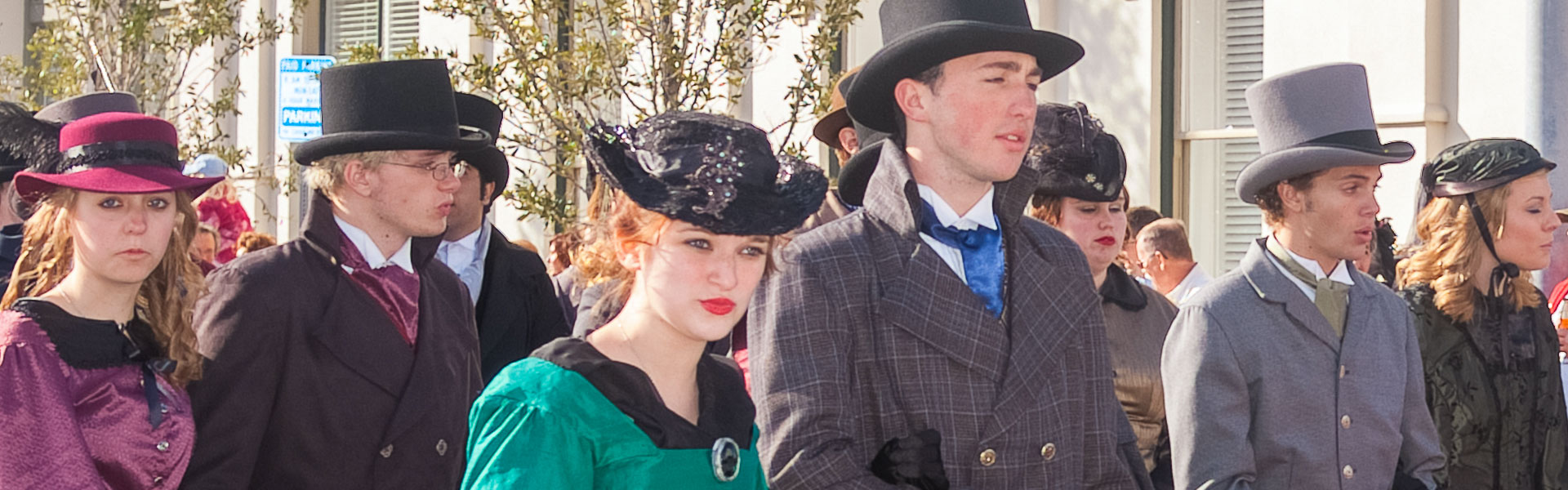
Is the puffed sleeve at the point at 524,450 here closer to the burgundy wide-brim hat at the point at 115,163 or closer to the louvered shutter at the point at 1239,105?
the burgundy wide-brim hat at the point at 115,163

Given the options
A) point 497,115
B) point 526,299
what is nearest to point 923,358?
point 526,299

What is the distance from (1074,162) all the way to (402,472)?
1934 mm

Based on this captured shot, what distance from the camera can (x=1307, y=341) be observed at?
202 inches

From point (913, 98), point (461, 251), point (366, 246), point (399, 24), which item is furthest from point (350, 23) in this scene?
point (913, 98)

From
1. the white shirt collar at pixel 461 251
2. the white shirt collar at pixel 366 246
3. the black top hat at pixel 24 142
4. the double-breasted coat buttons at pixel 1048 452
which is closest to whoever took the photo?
the double-breasted coat buttons at pixel 1048 452

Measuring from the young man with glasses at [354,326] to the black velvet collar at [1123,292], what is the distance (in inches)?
75.5

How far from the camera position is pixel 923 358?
153 inches

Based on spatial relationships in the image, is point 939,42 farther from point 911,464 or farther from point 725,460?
point 725,460

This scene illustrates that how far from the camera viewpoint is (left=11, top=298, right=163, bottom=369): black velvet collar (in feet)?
14.6

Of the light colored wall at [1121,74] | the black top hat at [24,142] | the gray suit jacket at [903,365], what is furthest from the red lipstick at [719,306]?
the light colored wall at [1121,74]

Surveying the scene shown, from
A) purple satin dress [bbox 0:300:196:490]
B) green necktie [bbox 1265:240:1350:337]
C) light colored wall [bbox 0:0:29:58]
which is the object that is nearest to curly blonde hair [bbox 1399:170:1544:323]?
green necktie [bbox 1265:240:1350:337]

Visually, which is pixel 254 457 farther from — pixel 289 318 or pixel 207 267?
pixel 207 267

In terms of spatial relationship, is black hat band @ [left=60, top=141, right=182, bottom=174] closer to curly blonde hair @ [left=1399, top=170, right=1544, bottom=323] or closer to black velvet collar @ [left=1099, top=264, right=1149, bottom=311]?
black velvet collar @ [left=1099, top=264, right=1149, bottom=311]

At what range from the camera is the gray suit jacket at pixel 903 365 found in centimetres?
380
